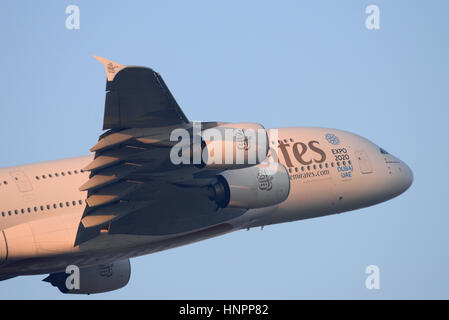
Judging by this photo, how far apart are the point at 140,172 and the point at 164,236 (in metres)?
4.04

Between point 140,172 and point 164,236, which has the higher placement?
point 140,172

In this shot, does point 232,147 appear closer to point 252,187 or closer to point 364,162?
point 252,187

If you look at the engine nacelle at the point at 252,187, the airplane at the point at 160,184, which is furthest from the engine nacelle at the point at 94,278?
the engine nacelle at the point at 252,187

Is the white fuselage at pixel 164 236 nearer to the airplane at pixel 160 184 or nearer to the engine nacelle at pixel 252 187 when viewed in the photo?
the airplane at pixel 160 184

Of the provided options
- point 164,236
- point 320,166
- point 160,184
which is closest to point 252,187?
point 160,184

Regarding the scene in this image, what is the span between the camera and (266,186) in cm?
3153

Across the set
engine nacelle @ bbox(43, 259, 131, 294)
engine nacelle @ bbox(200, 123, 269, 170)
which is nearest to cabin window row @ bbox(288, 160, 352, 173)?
engine nacelle @ bbox(200, 123, 269, 170)

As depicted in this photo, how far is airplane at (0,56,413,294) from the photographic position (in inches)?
1099

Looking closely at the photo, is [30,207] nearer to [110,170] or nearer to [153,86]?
[110,170]

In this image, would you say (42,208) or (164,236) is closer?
(42,208)

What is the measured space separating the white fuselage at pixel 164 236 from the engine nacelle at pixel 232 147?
5313 mm

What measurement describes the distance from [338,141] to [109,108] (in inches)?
528

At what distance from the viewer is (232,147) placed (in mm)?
28828

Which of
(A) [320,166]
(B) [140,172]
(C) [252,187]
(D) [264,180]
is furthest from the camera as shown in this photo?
(A) [320,166]
